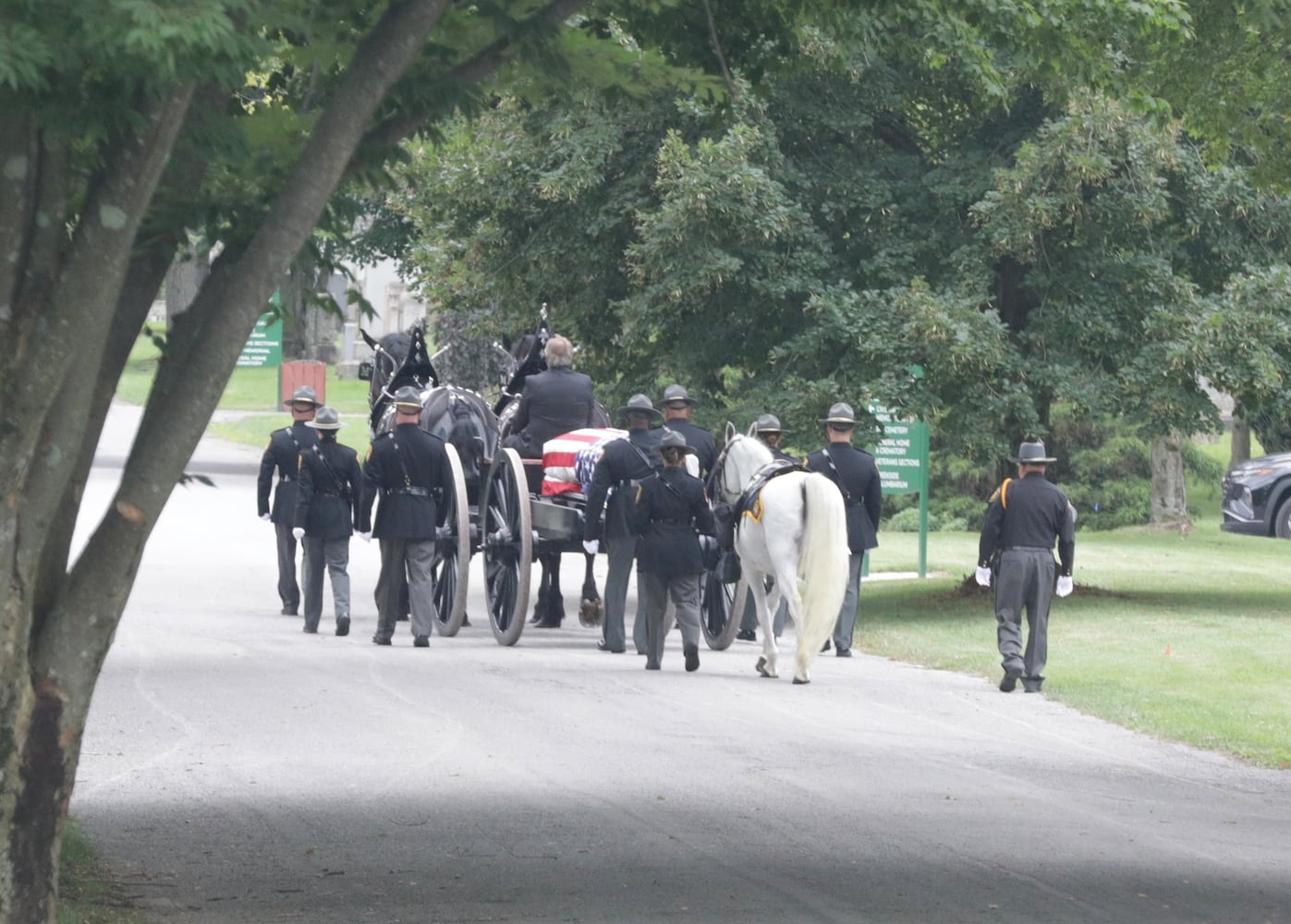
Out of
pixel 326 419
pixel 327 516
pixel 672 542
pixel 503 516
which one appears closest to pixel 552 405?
pixel 503 516

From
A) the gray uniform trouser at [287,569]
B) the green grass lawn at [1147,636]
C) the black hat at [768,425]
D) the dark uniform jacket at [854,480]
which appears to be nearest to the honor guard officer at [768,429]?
the black hat at [768,425]

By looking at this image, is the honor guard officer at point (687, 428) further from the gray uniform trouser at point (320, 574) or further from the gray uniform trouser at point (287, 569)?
the gray uniform trouser at point (287, 569)

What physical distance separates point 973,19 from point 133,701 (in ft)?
21.9

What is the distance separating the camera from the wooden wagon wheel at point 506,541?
16.8 metres

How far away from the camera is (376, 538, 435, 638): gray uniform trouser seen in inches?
667

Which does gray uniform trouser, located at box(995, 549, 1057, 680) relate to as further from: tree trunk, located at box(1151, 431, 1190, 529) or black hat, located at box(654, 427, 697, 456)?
tree trunk, located at box(1151, 431, 1190, 529)

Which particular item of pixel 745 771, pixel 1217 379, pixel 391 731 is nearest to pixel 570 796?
pixel 745 771

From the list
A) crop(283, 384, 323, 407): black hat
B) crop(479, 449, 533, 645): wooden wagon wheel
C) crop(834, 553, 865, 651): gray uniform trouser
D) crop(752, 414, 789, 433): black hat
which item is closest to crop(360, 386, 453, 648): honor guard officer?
crop(479, 449, 533, 645): wooden wagon wheel

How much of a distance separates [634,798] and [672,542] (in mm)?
5602

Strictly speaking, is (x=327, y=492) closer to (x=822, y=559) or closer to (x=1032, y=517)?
(x=822, y=559)

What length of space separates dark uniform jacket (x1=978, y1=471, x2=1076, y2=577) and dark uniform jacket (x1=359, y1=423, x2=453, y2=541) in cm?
447

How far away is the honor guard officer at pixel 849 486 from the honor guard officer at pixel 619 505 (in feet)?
5.32

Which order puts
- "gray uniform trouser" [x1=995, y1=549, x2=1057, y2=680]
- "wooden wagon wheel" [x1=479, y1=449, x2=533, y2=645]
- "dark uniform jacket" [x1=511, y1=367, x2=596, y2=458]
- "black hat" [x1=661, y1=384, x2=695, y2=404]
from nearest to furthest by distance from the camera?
"gray uniform trouser" [x1=995, y1=549, x2=1057, y2=680]
"wooden wagon wheel" [x1=479, y1=449, x2=533, y2=645]
"black hat" [x1=661, y1=384, x2=695, y2=404]
"dark uniform jacket" [x1=511, y1=367, x2=596, y2=458]

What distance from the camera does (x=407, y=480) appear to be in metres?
16.9
